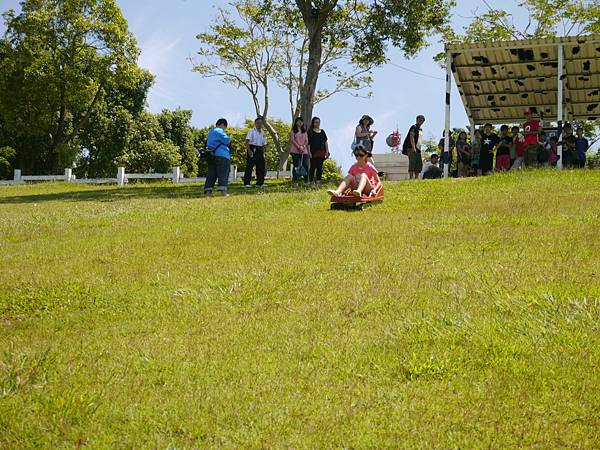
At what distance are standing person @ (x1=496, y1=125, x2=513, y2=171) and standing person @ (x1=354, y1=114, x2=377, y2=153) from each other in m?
3.51

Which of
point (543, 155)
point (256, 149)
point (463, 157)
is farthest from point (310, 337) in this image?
point (463, 157)

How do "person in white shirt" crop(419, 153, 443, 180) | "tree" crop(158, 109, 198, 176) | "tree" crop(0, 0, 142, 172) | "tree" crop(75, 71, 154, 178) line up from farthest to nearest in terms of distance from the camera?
"tree" crop(158, 109, 198, 176), "tree" crop(75, 71, 154, 178), "tree" crop(0, 0, 142, 172), "person in white shirt" crop(419, 153, 443, 180)

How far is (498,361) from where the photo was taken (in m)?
4.73

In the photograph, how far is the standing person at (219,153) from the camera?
16266 mm

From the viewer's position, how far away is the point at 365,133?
1795 cm

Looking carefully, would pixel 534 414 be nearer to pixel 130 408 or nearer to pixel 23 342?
pixel 130 408

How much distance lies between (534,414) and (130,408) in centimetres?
237

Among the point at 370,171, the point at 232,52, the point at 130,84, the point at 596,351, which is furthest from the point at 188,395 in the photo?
the point at 130,84

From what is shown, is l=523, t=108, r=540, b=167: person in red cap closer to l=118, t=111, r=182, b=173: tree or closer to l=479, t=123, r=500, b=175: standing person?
l=479, t=123, r=500, b=175: standing person

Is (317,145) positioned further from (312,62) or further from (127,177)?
(127,177)

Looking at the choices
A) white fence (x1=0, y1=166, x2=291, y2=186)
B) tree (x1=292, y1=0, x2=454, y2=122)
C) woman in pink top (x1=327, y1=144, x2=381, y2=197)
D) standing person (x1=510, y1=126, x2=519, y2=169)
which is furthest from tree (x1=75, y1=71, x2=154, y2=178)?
woman in pink top (x1=327, y1=144, x2=381, y2=197)

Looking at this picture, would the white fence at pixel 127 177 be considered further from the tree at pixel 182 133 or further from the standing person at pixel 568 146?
the tree at pixel 182 133

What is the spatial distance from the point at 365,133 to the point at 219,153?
12.6 ft

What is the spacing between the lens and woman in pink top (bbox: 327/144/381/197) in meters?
12.9
